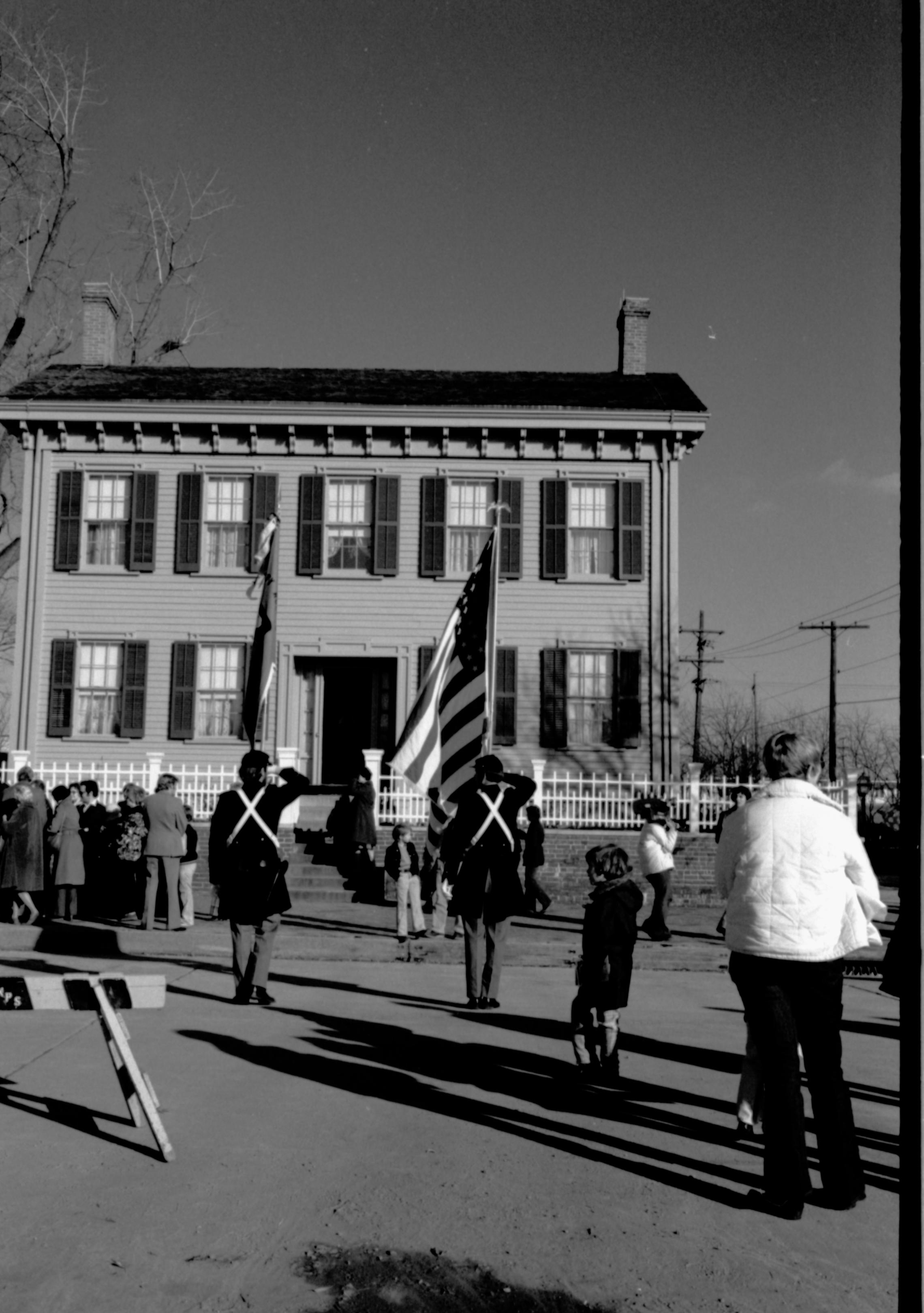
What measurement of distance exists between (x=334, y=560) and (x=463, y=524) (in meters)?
2.47

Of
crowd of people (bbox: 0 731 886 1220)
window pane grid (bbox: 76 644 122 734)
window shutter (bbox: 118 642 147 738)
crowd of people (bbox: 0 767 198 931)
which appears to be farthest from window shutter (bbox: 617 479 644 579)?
crowd of people (bbox: 0 767 198 931)

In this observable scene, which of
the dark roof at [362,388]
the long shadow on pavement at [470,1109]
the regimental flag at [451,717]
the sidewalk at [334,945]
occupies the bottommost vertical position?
the sidewalk at [334,945]

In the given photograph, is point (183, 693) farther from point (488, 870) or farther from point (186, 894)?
point (488, 870)

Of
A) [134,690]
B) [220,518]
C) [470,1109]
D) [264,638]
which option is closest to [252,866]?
[470,1109]

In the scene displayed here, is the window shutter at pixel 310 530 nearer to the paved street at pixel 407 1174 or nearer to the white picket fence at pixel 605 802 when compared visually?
the white picket fence at pixel 605 802

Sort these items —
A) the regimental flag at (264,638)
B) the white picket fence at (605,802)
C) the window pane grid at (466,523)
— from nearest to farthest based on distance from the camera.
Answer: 1. the regimental flag at (264,638)
2. the white picket fence at (605,802)
3. the window pane grid at (466,523)

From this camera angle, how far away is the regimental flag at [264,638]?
664 inches

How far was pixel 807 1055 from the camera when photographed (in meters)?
5.32

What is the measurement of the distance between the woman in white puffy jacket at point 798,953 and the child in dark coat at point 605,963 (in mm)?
2042

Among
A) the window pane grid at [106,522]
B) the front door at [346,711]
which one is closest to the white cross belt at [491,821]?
the front door at [346,711]

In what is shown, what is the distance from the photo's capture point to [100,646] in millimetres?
24234

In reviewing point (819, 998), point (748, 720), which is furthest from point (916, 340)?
point (748, 720)

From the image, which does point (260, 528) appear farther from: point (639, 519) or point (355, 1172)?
point (355, 1172)

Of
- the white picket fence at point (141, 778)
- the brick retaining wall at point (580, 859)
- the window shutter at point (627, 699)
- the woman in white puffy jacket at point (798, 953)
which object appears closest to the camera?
the woman in white puffy jacket at point (798, 953)
